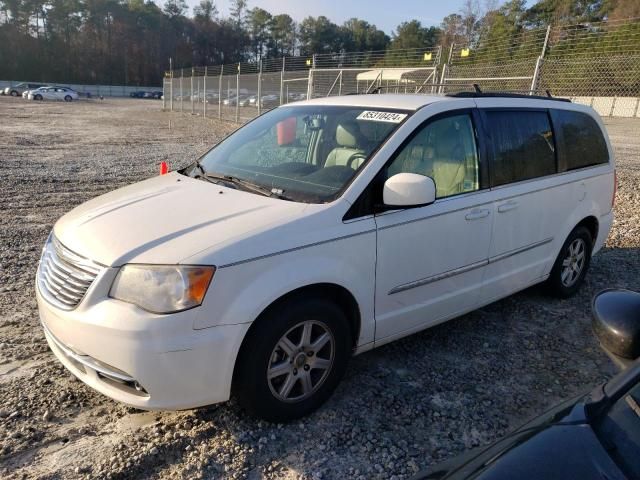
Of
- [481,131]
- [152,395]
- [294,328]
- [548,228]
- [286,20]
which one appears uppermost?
[286,20]

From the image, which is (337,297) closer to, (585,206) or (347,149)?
(347,149)

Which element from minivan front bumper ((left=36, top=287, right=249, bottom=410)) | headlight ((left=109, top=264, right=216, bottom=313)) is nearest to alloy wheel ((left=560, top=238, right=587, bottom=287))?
minivan front bumper ((left=36, top=287, right=249, bottom=410))

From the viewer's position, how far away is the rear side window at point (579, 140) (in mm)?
4508

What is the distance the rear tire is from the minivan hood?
9.49ft

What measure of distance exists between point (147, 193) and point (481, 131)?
2.39 meters

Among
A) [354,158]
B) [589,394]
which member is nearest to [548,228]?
[354,158]

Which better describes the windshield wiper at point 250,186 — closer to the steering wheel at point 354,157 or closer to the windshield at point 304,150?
the windshield at point 304,150

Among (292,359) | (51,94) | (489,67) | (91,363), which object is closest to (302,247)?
(292,359)

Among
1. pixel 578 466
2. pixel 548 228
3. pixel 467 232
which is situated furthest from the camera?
pixel 548 228

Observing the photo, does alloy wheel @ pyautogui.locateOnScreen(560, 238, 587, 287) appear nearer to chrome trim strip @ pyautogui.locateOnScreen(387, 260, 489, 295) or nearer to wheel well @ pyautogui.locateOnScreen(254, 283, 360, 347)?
chrome trim strip @ pyautogui.locateOnScreen(387, 260, 489, 295)

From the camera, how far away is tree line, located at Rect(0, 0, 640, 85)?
268 ft

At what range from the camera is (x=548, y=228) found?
4328 millimetres

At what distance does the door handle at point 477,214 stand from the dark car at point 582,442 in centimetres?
178

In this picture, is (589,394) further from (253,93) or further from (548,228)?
(253,93)
